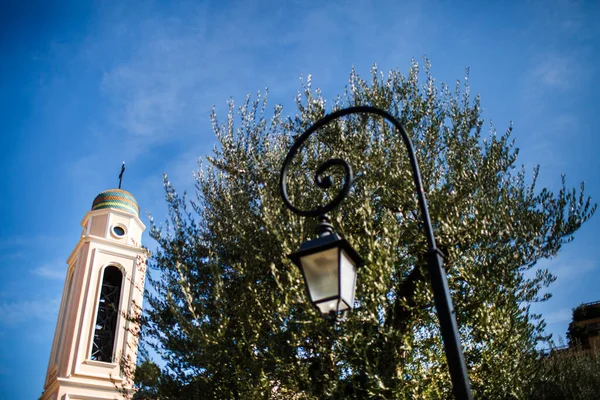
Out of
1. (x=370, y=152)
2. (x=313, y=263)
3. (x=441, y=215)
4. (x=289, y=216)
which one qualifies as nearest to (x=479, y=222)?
(x=441, y=215)

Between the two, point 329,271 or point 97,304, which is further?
point 97,304

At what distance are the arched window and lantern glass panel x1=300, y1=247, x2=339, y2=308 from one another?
18.1 meters

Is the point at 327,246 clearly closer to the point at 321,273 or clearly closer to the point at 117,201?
the point at 321,273

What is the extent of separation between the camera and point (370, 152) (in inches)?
468

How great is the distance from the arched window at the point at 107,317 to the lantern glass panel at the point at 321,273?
1807cm

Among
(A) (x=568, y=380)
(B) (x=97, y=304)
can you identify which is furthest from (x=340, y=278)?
(B) (x=97, y=304)

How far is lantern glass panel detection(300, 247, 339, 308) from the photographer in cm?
430

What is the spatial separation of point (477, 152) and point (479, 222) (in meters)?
2.45

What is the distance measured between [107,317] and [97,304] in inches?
35.9

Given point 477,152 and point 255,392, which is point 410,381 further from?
point 477,152

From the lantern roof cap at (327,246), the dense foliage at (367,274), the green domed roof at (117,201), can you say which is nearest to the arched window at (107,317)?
the green domed roof at (117,201)

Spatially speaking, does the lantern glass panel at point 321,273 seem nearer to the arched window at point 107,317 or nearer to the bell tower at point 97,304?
the bell tower at point 97,304

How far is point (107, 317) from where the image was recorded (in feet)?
71.9

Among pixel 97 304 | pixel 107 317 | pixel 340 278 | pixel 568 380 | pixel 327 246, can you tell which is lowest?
pixel 340 278
